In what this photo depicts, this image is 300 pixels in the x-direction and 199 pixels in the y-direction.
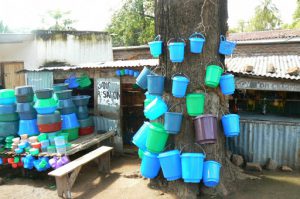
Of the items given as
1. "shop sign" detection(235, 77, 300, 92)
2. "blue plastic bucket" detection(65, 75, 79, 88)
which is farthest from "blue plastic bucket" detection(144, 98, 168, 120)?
"blue plastic bucket" detection(65, 75, 79, 88)

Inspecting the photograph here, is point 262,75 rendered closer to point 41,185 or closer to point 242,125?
point 242,125

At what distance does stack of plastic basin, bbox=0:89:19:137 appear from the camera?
8.31m

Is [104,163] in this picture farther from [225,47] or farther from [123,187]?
[225,47]

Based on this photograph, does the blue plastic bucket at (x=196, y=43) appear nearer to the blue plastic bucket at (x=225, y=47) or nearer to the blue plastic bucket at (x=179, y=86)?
the blue plastic bucket at (x=225, y=47)

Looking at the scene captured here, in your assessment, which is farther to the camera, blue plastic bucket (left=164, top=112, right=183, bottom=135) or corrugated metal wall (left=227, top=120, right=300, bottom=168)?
corrugated metal wall (left=227, top=120, right=300, bottom=168)

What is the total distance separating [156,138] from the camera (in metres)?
6.00

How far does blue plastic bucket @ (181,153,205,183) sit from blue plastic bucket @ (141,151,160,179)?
2.16ft

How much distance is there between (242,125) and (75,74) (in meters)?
5.20

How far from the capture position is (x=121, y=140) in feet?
30.8

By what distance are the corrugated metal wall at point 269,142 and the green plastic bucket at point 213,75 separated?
2.43 metres

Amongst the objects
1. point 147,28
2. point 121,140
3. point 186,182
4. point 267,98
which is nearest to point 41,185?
point 121,140

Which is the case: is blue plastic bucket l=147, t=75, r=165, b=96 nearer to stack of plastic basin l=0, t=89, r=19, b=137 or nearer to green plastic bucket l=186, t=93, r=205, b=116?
green plastic bucket l=186, t=93, r=205, b=116

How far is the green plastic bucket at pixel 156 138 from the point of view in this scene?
19.6 feet

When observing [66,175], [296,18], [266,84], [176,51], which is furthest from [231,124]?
[296,18]
